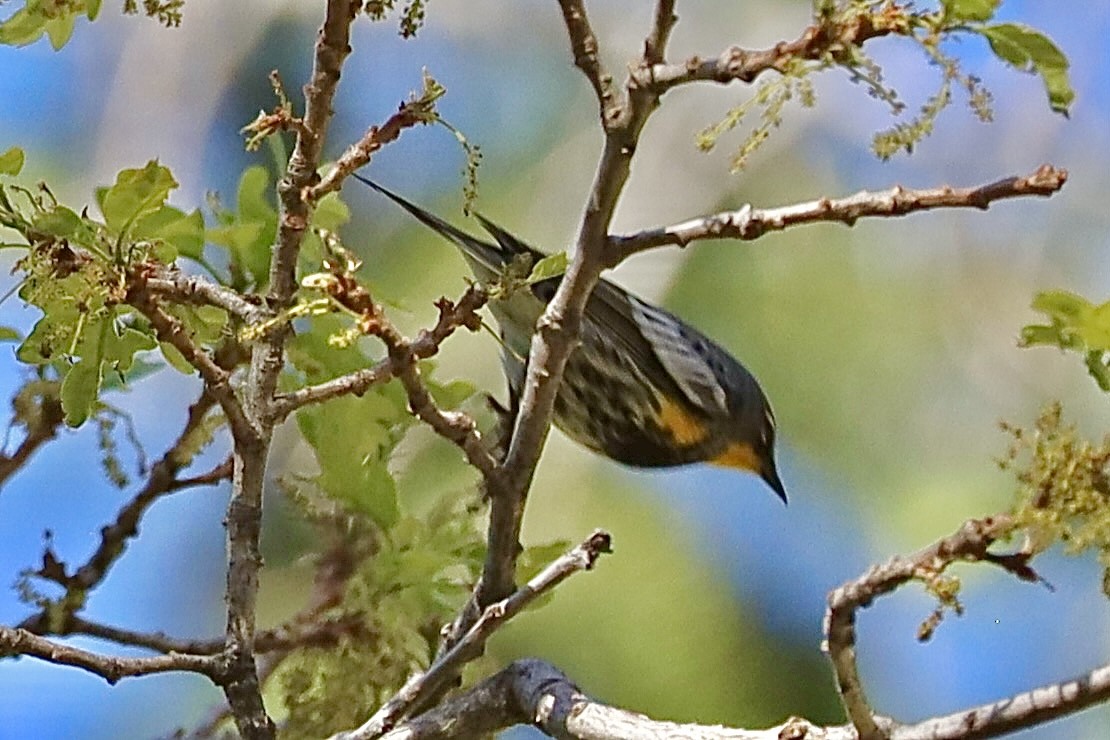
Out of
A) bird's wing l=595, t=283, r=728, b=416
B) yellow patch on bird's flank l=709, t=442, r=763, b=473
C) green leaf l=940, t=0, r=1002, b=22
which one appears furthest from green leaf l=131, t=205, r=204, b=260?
yellow patch on bird's flank l=709, t=442, r=763, b=473

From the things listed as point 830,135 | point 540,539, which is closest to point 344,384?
point 540,539

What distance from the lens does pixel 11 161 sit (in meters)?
0.90

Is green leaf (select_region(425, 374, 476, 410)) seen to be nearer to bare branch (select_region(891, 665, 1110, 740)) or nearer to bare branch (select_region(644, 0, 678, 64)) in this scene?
bare branch (select_region(644, 0, 678, 64))

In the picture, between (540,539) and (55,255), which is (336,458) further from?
(540,539)

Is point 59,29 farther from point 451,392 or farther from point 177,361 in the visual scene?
point 451,392

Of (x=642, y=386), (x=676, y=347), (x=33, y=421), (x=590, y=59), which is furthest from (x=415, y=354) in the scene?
(x=676, y=347)

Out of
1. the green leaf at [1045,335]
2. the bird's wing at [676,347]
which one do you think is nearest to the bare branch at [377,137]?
the green leaf at [1045,335]

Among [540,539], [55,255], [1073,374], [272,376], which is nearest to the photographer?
[55,255]

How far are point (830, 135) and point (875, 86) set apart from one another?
283 centimetres

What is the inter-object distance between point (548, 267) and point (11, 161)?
327mm

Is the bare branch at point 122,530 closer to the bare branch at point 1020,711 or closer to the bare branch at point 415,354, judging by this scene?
the bare branch at point 415,354

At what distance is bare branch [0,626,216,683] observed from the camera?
942mm

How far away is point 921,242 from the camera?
→ 3.68 m

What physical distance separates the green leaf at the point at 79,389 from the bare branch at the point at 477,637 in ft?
0.87
